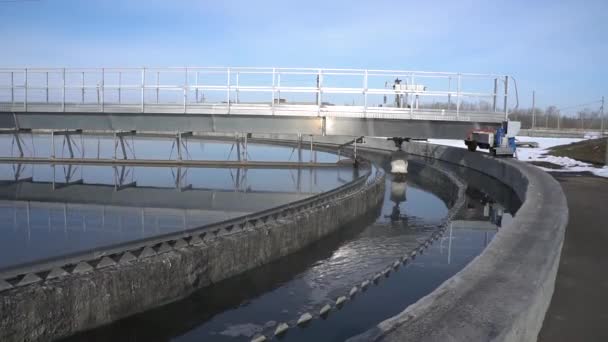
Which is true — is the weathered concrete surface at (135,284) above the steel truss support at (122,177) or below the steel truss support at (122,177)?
below

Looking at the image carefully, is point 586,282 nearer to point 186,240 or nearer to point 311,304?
point 311,304

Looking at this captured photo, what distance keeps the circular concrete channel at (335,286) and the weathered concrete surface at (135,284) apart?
0.17 m

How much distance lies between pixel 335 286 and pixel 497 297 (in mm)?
4416

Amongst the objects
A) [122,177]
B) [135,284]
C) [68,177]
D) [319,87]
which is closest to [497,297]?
[135,284]

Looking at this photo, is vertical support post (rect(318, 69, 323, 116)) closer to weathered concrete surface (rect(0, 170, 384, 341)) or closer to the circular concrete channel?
the circular concrete channel

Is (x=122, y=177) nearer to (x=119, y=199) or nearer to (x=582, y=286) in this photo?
(x=119, y=199)

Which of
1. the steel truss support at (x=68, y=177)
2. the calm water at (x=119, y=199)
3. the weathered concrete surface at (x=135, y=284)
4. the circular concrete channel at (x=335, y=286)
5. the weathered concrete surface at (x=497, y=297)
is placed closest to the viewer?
the weathered concrete surface at (x=497, y=297)

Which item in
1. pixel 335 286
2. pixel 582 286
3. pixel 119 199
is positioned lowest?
pixel 335 286

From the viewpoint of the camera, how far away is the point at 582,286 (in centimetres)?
590

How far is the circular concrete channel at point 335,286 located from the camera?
6.63 meters

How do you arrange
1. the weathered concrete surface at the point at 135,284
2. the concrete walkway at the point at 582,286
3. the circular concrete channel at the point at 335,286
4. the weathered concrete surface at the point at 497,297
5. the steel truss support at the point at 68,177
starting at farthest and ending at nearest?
the steel truss support at the point at 68,177
the circular concrete channel at the point at 335,286
the weathered concrete surface at the point at 135,284
the concrete walkway at the point at 582,286
the weathered concrete surface at the point at 497,297

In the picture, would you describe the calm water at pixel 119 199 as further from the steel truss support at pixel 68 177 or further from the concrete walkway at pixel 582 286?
the concrete walkway at pixel 582 286

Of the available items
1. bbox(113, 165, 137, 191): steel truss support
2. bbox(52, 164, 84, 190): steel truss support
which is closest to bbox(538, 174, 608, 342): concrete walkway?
bbox(113, 165, 137, 191): steel truss support

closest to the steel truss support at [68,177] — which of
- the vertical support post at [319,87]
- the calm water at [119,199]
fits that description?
the calm water at [119,199]
